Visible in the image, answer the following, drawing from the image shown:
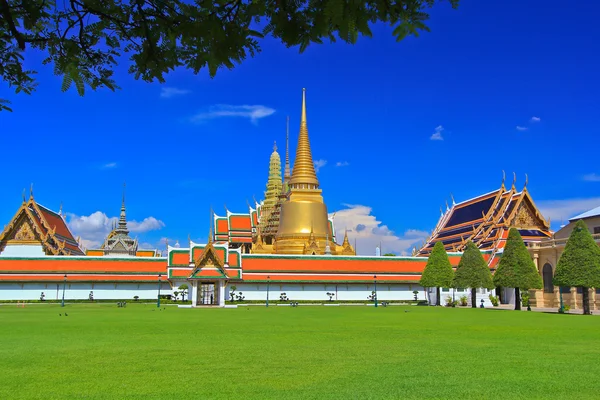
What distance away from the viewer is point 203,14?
4738mm

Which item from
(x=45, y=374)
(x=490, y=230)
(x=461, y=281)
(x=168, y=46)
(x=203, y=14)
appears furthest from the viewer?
(x=490, y=230)

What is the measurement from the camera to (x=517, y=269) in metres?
40.8

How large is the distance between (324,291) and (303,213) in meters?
18.4

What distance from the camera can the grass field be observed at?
29.3ft

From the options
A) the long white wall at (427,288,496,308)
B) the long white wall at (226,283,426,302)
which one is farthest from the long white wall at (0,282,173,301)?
the long white wall at (427,288,496,308)

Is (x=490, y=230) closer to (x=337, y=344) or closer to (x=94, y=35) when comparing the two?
(x=337, y=344)

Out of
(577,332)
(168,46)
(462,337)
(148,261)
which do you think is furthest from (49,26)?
(148,261)

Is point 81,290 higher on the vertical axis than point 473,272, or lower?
lower

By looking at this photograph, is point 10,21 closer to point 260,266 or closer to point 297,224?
point 260,266

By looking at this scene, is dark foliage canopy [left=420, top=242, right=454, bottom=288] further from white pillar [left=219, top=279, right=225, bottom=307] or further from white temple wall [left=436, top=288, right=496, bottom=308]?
white pillar [left=219, top=279, right=225, bottom=307]

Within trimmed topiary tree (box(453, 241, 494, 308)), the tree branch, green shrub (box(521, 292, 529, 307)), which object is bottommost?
green shrub (box(521, 292, 529, 307))

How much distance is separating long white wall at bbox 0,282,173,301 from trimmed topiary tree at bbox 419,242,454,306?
2218 centimetres

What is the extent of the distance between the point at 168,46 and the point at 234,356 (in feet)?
29.8

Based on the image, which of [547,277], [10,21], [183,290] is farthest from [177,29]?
[547,277]
